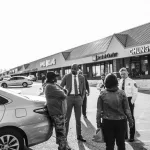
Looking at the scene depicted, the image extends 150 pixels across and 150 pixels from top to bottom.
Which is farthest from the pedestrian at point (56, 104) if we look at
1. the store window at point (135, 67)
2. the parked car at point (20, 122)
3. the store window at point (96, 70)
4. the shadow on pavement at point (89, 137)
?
the store window at point (96, 70)

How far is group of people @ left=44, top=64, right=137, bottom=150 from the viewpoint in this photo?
11.9 ft

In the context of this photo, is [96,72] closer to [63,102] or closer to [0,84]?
[0,84]

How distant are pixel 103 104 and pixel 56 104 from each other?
1.12m

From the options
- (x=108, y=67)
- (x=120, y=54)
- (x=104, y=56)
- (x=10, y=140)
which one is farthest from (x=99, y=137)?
(x=108, y=67)

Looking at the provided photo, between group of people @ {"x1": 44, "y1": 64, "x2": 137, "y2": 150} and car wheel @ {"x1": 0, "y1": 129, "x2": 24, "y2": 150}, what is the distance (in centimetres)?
73

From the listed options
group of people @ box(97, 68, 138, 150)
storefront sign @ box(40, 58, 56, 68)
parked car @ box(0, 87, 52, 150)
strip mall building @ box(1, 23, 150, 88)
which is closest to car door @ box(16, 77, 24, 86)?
strip mall building @ box(1, 23, 150, 88)

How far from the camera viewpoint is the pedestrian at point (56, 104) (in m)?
4.44

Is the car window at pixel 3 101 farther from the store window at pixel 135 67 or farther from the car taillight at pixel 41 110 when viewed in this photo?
the store window at pixel 135 67

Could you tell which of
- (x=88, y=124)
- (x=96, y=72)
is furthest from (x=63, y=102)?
(x=96, y=72)

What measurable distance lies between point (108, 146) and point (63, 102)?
1.33 m

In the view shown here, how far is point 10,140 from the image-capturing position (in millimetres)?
4188

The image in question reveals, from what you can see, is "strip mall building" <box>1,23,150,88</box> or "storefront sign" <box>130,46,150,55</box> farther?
"strip mall building" <box>1,23,150,88</box>

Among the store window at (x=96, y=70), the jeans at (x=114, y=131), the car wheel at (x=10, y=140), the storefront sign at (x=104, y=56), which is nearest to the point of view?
the jeans at (x=114, y=131)

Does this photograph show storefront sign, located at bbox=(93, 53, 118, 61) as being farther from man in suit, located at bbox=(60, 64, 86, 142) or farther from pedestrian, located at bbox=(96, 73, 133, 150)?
pedestrian, located at bbox=(96, 73, 133, 150)
